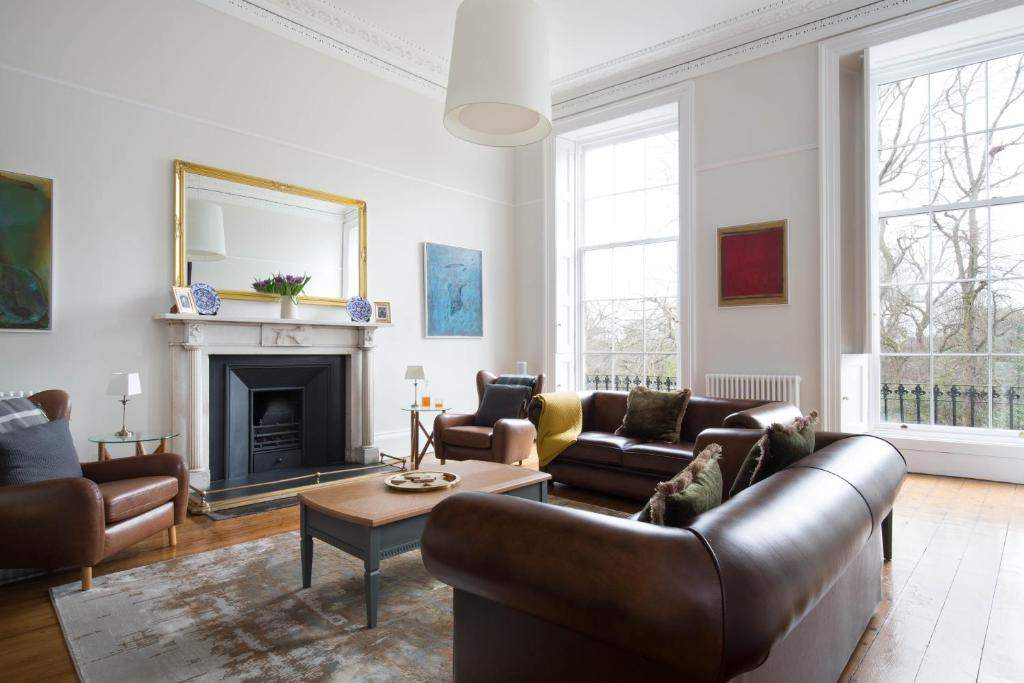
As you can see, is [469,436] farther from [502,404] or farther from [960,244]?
[960,244]

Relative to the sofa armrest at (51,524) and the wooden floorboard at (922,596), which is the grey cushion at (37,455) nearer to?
the sofa armrest at (51,524)

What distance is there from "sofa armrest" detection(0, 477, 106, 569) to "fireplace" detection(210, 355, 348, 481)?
2.11 meters

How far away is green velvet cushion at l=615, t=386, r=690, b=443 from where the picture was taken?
13.7 ft

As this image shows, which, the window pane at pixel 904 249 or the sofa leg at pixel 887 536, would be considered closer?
the sofa leg at pixel 887 536

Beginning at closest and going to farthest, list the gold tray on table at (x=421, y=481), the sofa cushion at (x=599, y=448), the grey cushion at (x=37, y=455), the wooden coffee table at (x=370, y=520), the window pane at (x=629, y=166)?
the wooden coffee table at (x=370, y=520)
the grey cushion at (x=37, y=455)
the gold tray on table at (x=421, y=481)
the sofa cushion at (x=599, y=448)
the window pane at (x=629, y=166)

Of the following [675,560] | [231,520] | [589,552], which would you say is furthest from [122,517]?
[675,560]

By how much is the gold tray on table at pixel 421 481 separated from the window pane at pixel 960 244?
4.69m

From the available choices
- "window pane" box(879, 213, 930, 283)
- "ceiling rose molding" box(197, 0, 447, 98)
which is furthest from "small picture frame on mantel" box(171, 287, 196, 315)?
"window pane" box(879, 213, 930, 283)

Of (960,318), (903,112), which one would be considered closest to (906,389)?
(960,318)

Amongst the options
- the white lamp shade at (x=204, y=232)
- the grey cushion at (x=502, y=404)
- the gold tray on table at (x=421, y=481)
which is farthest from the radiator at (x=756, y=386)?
the white lamp shade at (x=204, y=232)

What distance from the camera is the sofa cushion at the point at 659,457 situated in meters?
3.71

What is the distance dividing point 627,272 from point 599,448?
306 centimetres

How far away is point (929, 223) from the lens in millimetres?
5047

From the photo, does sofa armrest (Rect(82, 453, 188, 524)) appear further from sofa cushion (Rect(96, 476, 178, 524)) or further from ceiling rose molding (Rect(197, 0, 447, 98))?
ceiling rose molding (Rect(197, 0, 447, 98))
